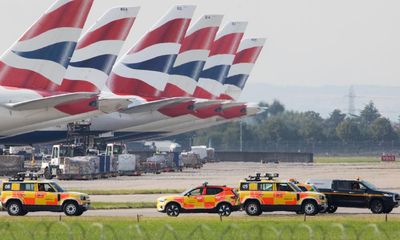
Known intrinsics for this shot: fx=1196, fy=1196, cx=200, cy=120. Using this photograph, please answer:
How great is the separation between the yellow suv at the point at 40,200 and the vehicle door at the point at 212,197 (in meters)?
5.88

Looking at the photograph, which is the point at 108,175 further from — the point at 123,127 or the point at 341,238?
the point at 341,238

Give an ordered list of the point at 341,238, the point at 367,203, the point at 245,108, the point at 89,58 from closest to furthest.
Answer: the point at 341,238, the point at 367,203, the point at 89,58, the point at 245,108

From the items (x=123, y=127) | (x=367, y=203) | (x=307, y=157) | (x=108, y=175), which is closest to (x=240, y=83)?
(x=307, y=157)

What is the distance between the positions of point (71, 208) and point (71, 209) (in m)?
0.05

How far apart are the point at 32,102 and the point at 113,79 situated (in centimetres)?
3609

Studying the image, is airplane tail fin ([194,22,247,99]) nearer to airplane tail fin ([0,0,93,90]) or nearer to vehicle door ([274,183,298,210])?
airplane tail fin ([0,0,93,90])

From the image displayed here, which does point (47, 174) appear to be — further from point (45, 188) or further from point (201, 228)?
point (201, 228)

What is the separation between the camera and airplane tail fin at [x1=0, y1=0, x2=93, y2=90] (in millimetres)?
80688

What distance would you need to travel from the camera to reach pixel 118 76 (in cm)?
11512

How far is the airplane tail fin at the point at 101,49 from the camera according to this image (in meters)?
94.4

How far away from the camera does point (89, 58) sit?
96312 mm

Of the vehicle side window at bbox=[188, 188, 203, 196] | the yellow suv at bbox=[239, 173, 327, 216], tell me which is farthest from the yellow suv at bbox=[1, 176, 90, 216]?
the yellow suv at bbox=[239, 173, 327, 216]

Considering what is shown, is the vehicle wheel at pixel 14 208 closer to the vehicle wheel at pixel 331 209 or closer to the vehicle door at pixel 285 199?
the vehicle door at pixel 285 199

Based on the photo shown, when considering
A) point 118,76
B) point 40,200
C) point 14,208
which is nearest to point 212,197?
point 40,200
